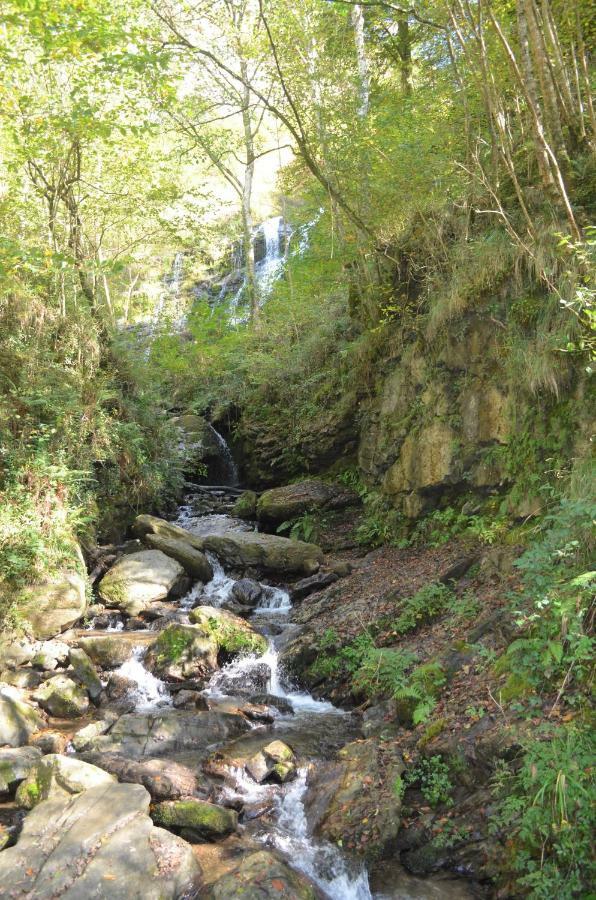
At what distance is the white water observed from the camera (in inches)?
272

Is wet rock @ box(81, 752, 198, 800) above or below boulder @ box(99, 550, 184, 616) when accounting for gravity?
below

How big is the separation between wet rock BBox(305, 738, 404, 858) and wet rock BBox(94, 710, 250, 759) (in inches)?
52.7

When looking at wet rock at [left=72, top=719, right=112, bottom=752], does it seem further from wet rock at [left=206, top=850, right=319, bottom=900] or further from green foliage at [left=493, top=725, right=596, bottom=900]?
green foliage at [left=493, top=725, right=596, bottom=900]

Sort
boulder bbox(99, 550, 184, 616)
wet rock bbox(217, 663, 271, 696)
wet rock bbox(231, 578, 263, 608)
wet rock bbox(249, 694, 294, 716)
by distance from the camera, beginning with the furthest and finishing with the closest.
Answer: wet rock bbox(231, 578, 263, 608)
boulder bbox(99, 550, 184, 616)
wet rock bbox(217, 663, 271, 696)
wet rock bbox(249, 694, 294, 716)

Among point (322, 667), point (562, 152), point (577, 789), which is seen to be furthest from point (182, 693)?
point (562, 152)

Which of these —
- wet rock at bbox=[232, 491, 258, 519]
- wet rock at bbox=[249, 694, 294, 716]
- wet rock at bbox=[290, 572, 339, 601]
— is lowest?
wet rock at bbox=[249, 694, 294, 716]

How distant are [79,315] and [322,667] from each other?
7963mm

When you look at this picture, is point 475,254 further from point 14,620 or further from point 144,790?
point 14,620

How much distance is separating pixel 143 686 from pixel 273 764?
238 cm

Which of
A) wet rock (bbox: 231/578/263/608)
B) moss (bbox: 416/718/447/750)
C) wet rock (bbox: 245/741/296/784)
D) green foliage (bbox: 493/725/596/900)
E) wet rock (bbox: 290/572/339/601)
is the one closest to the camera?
green foliage (bbox: 493/725/596/900)

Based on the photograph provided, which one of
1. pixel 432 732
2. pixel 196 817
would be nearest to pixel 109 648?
pixel 196 817

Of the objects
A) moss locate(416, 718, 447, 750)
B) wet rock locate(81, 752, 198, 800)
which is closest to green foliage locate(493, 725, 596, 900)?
moss locate(416, 718, 447, 750)

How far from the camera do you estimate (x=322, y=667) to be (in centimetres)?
701

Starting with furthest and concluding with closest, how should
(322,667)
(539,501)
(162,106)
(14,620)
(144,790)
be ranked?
(162,106) < (14,620) < (322,667) < (539,501) < (144,790)
